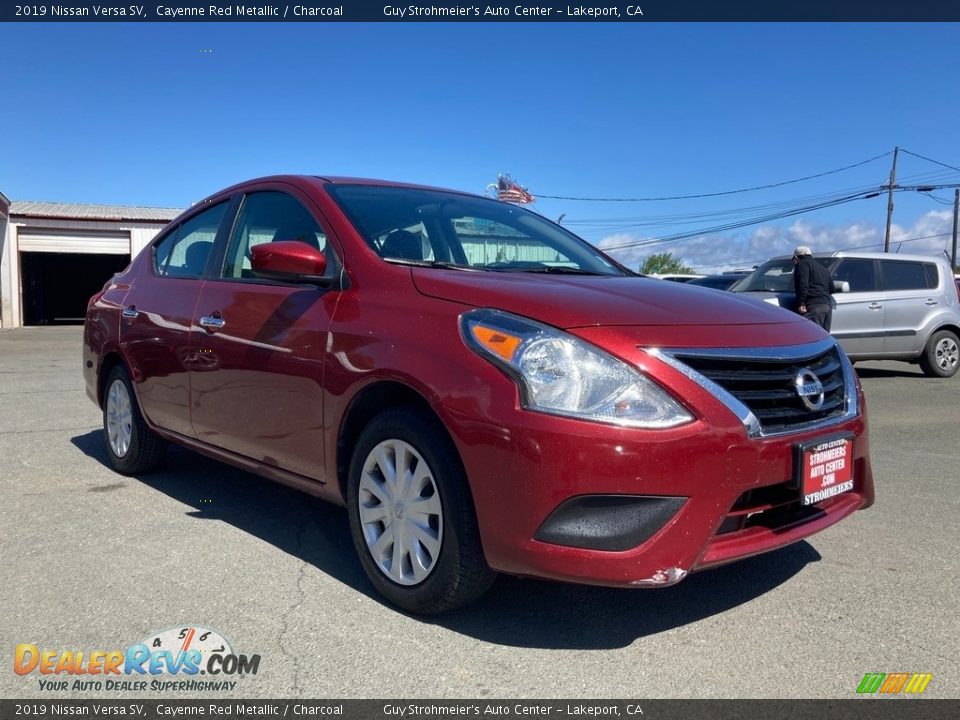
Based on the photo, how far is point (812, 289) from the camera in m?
9.59

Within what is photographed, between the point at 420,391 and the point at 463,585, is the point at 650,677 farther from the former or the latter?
the point at 420,391

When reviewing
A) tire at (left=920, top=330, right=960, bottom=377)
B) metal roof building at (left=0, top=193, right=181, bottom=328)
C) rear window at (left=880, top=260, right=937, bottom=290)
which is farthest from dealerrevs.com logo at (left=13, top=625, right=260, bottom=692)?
metal roof building at (left=0, top=193, right=181, bottom=328)

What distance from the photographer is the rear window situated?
35.9ft

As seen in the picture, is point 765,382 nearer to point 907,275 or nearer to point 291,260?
point 291,260

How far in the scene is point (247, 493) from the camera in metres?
4.65

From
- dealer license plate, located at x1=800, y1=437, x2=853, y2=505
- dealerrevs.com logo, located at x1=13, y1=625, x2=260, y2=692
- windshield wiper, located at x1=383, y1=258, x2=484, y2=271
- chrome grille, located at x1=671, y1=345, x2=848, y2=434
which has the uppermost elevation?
windshield wiper, located at x1=383, y1=258, x2=484, y2=271

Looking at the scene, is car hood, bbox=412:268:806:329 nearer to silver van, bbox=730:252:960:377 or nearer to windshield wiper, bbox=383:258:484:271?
windshield wiper, bbox=383:258:484:271

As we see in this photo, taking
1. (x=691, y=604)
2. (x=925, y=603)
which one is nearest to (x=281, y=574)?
(x=691, y=604)

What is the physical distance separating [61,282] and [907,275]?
3388cm

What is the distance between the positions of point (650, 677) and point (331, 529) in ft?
6.40

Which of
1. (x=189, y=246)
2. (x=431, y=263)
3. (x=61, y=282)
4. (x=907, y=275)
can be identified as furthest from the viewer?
(x=61, y=282)

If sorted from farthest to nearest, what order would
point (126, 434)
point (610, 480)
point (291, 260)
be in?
1. point (126, 434)
2. point (291, 260)
3. point (610, 480)

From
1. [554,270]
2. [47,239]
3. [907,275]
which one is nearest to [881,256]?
[907,275]

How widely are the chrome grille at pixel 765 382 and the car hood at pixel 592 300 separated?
187 millimetres
